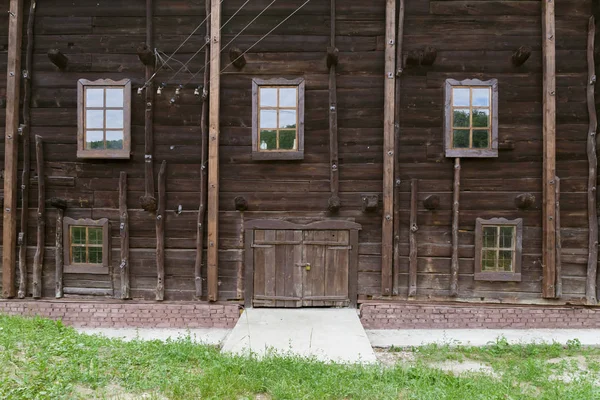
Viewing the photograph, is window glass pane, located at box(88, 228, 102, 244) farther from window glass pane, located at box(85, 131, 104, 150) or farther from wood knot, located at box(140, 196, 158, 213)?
window glass pane, located at box(85, 131, 104, 150)

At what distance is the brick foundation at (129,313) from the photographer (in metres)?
7.34

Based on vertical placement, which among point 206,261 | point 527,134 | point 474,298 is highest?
point 527,134

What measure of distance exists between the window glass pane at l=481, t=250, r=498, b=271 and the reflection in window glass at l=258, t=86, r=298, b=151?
452cm

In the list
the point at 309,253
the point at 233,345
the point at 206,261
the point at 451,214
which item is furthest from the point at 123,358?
the point at 451,214

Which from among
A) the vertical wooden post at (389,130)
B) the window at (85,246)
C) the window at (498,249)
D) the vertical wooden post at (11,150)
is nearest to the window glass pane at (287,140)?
the vertical wooden post at (389,130)

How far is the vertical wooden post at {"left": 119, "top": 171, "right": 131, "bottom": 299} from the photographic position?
7.37 metres

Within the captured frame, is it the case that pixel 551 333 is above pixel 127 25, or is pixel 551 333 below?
below

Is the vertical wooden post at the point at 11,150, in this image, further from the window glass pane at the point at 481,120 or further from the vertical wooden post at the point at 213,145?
the window glass pane at the point at 481,120

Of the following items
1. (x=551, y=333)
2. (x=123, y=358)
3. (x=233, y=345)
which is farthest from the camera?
(x=551, y=333)

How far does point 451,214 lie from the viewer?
7.36m

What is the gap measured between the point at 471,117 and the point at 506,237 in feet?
8.51

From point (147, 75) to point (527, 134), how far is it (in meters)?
7.97

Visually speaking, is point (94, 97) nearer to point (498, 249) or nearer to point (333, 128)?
point (333, 128)

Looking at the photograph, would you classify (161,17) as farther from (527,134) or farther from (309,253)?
(527,134)
